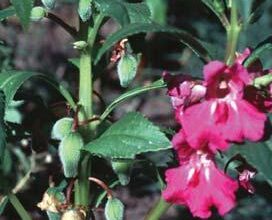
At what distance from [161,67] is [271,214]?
111 centimetres

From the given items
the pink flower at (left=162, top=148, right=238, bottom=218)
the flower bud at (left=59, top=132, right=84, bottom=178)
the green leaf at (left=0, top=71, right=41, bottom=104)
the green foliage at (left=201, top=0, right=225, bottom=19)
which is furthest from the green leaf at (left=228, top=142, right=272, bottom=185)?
the green leaf at (left=0, top=71, right=41, bottom=104)

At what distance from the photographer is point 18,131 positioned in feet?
6.20

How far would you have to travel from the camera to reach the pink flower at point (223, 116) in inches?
49.3

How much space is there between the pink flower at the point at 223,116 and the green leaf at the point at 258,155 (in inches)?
0.6

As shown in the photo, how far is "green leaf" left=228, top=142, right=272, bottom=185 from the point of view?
1.24 metres

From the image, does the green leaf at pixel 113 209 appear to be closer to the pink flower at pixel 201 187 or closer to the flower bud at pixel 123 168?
the flower bud at pixel 123 168

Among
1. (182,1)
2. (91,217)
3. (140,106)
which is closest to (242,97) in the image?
(91,217)

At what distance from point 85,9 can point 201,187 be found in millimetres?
377

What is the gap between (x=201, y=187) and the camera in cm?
142

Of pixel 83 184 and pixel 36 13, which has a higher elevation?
pixel 36 13

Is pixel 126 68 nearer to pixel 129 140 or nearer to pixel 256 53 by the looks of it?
pixel 129 140

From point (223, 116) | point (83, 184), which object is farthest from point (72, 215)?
point (223, 116)

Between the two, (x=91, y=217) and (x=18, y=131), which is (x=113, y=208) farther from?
(x=18, y=131)

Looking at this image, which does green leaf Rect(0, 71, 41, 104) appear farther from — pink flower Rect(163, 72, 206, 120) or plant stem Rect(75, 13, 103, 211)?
pink flower Rect(163, 72, 206, 120)
